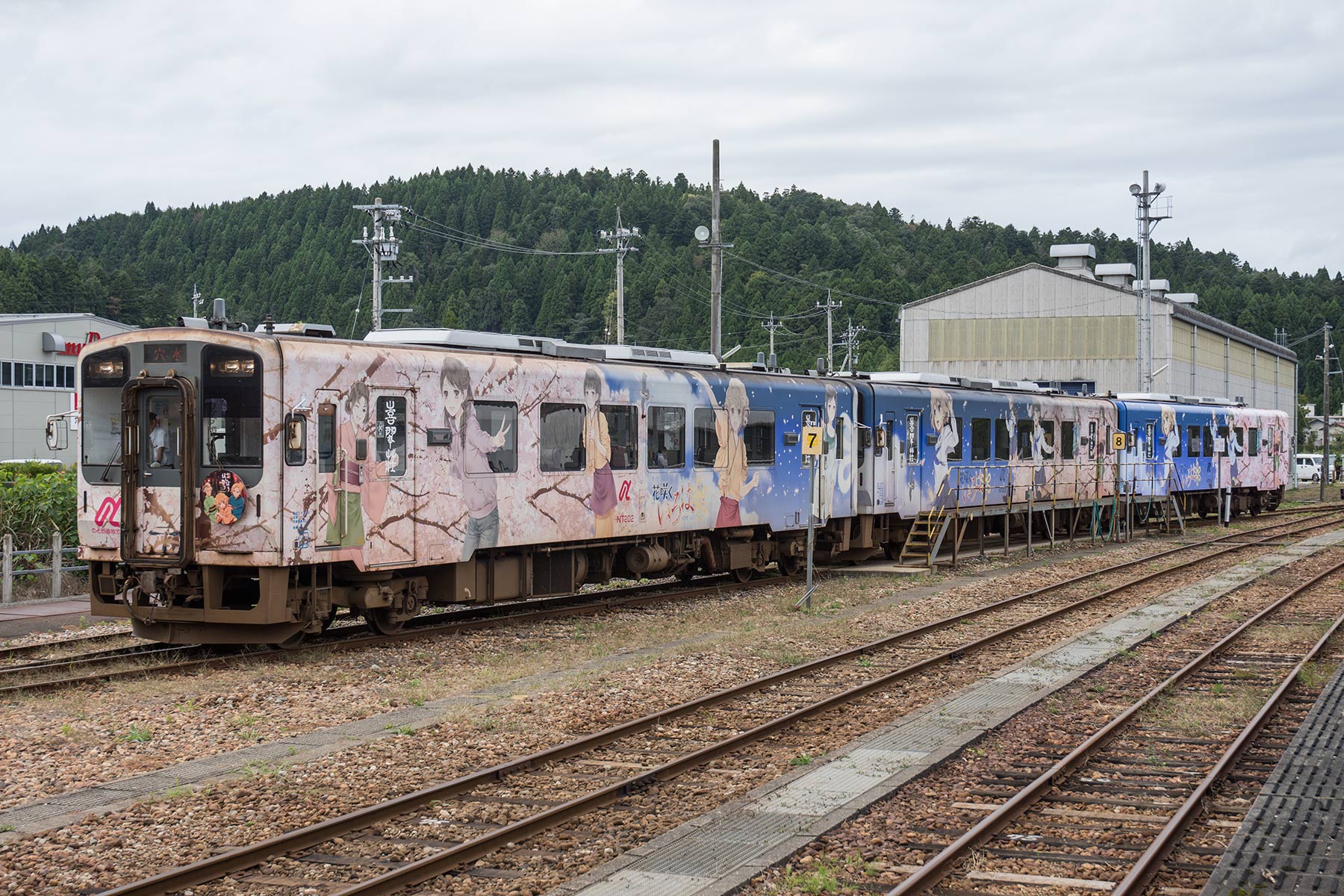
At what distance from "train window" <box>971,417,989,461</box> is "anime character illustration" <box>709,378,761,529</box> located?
8.45m

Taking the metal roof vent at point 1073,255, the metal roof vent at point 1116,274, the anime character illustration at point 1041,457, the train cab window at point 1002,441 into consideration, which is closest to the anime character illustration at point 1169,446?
the anime character illustration at point 1041,457

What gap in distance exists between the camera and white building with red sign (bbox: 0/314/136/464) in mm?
46406

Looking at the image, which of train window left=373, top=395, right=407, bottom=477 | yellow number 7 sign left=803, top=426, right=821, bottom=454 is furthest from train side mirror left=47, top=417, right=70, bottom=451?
yellow number 7 sign left=803, top=426, right=821, bottom=454

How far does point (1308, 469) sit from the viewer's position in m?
73.4

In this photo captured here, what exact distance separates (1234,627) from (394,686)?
10779 mm

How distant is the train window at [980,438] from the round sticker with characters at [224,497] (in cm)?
1785

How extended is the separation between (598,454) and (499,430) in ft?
6.51

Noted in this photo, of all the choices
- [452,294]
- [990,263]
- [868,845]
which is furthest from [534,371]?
[990,263]

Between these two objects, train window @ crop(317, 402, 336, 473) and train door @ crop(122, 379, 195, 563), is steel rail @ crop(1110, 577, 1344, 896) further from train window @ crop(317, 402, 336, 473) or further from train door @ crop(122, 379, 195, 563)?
train door @ crop(122, 379, 195, 563)

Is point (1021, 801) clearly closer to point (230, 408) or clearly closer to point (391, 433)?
point (391, 433)

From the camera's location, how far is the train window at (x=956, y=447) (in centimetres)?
2753

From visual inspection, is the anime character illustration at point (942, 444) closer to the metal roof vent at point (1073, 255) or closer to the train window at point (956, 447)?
the train window at point (956, 447)

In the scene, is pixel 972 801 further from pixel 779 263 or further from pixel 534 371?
pixel 779 263

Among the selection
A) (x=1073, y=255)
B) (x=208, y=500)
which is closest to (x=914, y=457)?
(x=208, y=500)
